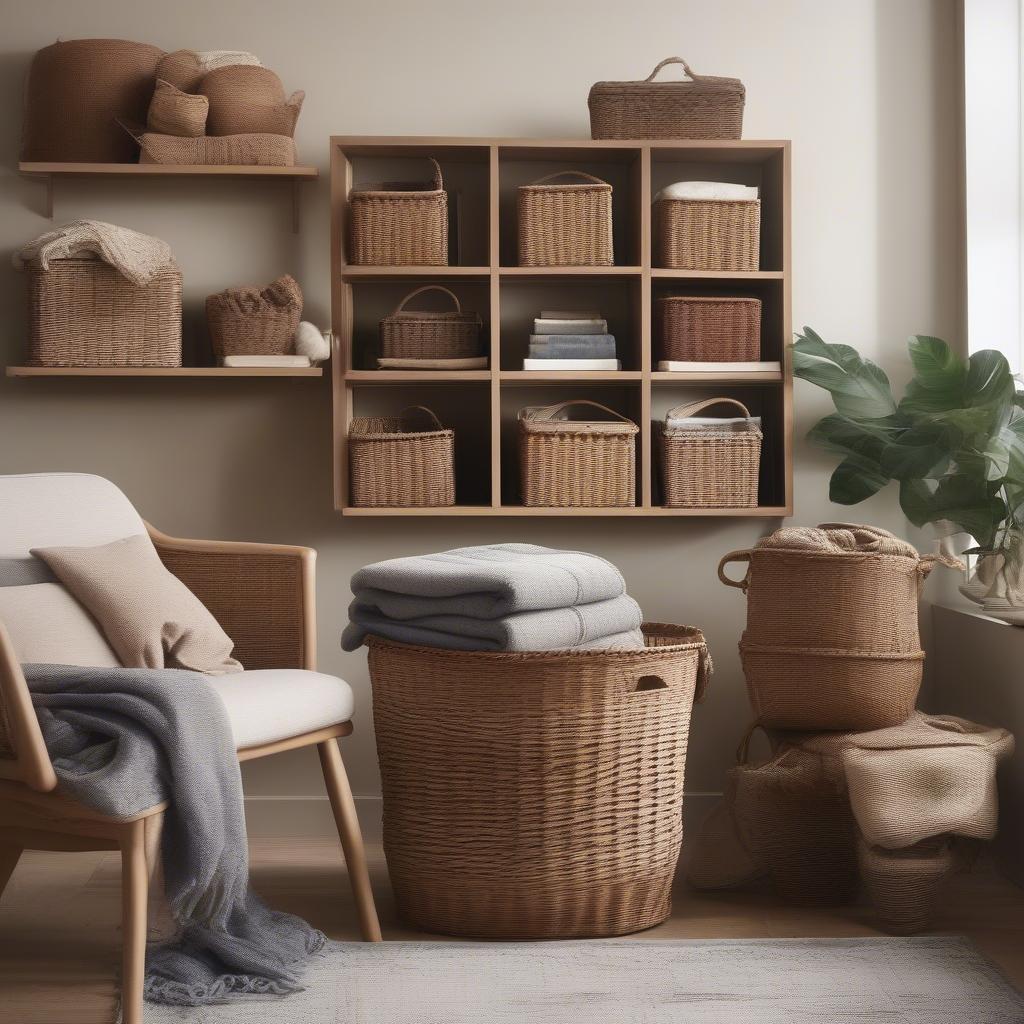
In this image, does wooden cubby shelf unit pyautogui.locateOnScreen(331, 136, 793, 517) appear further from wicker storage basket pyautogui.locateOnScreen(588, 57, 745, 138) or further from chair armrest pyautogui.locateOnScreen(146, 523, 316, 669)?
chair armrest pyautogui.locateOnScreen(146, 523, 316, 669)

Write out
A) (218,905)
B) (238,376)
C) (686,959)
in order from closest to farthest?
(218,905) < (686,959) < (238,376)

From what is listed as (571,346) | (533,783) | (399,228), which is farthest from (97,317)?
(533,783)

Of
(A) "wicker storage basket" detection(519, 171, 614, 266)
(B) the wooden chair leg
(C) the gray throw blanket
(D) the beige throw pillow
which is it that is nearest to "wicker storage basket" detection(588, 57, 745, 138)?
(A) "wicker storage basket" detection(519, 171, 614, 266)

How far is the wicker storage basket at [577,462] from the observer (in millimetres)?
2709

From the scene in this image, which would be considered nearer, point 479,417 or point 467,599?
point 467,599

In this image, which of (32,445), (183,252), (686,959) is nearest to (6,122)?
(183,252)

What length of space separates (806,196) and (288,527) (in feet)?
4.76

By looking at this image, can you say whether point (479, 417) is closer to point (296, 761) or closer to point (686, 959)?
point (296, 761)

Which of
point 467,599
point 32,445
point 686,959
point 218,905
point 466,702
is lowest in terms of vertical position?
point 686,959

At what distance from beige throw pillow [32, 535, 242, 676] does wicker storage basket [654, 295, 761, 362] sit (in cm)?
120

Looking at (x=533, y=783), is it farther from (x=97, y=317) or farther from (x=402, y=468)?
(x=97, y=317)

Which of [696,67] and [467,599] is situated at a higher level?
[696,67]

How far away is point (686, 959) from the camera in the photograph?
6.72 feet

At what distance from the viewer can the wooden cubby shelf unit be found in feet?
8.96
